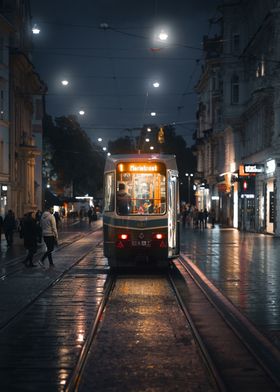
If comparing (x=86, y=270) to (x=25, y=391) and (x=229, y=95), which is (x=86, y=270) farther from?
(x=229, y=95)

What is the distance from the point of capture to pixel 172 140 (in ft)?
411

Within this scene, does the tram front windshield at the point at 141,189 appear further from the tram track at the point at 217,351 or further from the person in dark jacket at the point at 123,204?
the tram track at the point at 217,351

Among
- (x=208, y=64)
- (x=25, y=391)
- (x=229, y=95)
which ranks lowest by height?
(x=25, y=391)

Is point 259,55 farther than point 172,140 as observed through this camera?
No

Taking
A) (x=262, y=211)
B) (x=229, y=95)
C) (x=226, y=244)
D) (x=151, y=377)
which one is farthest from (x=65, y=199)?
(x=151, y=377)

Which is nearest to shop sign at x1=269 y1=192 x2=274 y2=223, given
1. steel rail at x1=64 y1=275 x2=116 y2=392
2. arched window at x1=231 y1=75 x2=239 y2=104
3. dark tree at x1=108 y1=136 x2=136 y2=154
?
arched window at x1=231 y1=75 x2=239 y2=104

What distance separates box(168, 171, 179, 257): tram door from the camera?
2209 cm

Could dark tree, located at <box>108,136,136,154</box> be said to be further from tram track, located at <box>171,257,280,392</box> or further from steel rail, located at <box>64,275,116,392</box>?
steel rail, located at <box>64,275,116,392</box>

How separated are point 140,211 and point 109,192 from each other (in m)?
1.18

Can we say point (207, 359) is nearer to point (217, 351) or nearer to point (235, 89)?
point (217, 351)

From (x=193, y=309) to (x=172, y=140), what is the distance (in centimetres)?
11108

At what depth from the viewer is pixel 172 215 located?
22266mm

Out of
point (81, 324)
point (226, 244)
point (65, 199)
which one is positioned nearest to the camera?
point (81, 324)

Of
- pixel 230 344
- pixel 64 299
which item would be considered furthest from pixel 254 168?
pixel 230 344
